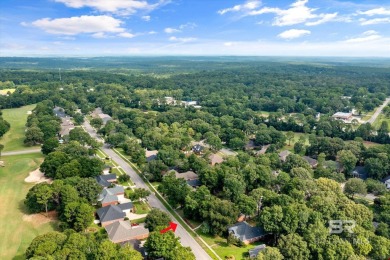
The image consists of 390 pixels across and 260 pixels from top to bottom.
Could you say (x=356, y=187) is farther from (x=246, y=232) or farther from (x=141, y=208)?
(x=141, y=208)

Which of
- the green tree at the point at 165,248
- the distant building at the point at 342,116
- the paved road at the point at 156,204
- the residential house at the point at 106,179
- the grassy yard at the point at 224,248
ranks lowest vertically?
the grassy yard at the point at 224,248

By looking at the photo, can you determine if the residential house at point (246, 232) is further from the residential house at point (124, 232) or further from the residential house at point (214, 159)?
the residential house at point (214, 159)

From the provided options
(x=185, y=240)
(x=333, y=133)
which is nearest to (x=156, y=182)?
(x=185, y=240)

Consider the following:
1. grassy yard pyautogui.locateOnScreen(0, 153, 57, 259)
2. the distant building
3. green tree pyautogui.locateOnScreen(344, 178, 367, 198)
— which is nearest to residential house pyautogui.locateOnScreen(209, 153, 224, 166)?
green tree pyautogui.locateOnScreen(344, 178, 367, 198)

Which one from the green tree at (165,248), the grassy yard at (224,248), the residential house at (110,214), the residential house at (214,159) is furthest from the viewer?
the residential house at (214,159)

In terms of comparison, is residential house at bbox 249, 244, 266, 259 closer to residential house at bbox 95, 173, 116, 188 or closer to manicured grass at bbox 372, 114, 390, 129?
residential house at bbox 95, 173, 116, 188

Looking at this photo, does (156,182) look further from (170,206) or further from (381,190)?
(381,190)

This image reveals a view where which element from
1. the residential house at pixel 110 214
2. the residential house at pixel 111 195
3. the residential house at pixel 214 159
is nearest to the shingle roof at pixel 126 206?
the residential house at pixel 110 214
